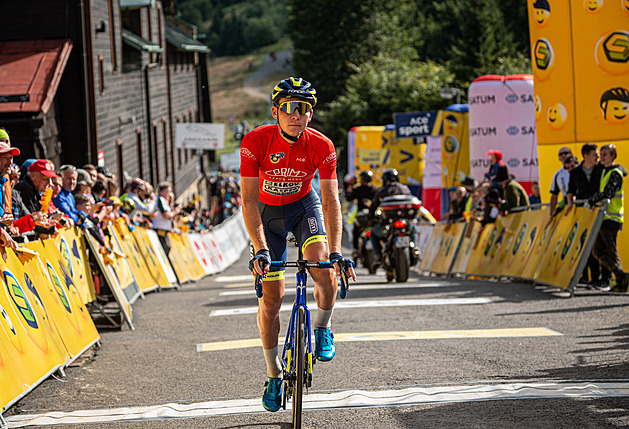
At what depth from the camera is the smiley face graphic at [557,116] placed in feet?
52.3

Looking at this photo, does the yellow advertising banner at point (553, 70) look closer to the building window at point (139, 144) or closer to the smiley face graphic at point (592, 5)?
the smiley face graphic at point (592, 5)

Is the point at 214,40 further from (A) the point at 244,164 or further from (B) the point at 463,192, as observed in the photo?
(A) the point at 244,164

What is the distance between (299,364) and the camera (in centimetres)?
595

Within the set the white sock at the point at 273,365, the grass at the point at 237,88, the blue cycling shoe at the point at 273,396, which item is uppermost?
the grass at the point at 237,88

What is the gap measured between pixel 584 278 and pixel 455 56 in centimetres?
5579

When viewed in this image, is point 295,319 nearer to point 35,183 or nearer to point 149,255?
point 35,183

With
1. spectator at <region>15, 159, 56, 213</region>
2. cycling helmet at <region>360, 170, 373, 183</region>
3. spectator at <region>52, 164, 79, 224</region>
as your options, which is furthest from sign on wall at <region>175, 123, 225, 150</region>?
spectator at <region>15, 159, 56, 213</region>

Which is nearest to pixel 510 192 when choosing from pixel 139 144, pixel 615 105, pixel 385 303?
pixel 615 105

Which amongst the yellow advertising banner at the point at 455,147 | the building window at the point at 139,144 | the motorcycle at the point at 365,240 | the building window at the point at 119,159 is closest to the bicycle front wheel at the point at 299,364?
the motorcycle at the point at 365,240

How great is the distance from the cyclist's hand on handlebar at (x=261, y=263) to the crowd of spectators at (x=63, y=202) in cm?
261

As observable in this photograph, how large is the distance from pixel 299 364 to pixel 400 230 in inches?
400

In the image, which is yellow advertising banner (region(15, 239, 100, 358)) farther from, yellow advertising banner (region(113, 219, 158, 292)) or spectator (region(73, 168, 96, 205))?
yellow advertising banner (region(113, 219, 158, 292))

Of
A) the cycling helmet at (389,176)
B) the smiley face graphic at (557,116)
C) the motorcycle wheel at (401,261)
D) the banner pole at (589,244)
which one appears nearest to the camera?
the banner pole at (589,244)

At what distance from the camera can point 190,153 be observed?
49312 millimetres
